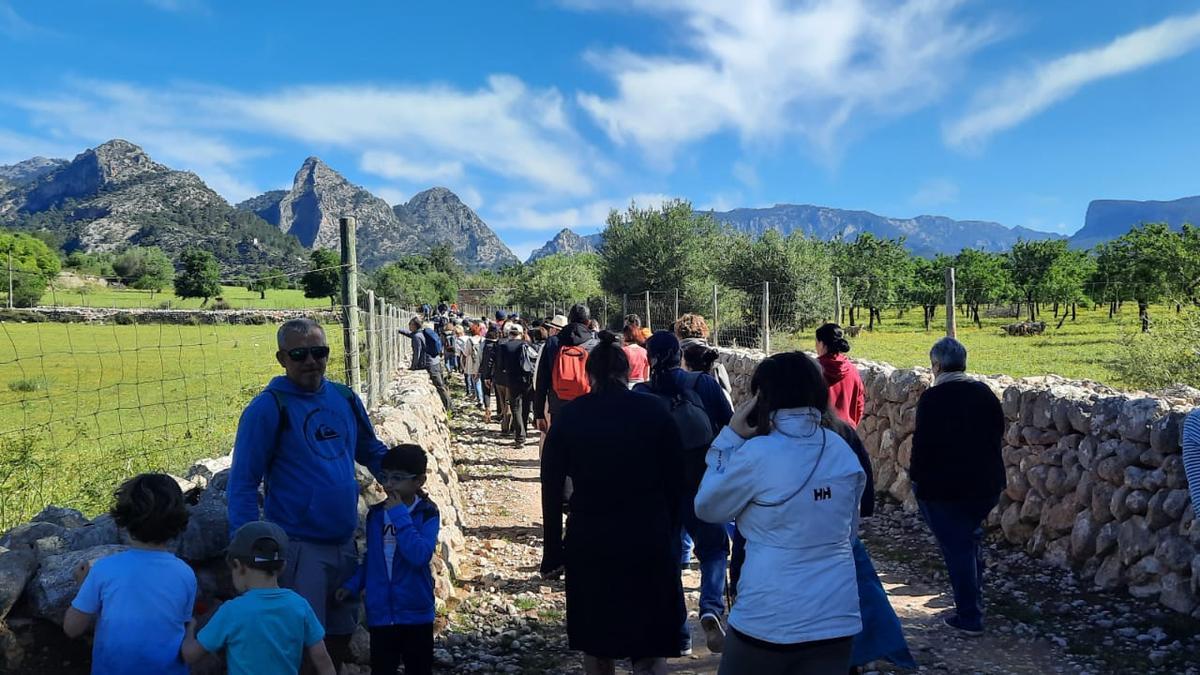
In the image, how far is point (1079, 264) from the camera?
51.8 m

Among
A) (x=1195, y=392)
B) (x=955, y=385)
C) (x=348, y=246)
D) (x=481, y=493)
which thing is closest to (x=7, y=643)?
(x=348, y=246)

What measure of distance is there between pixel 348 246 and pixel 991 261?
61300 mm

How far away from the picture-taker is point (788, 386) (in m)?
2.49

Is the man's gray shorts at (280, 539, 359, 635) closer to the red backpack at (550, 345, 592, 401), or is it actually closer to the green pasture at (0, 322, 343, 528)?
the green pasture at (0, 322, 343, 528)

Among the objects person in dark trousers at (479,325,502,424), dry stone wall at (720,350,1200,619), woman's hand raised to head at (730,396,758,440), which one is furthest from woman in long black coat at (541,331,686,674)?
person in dark trousers at (479,325,502,424)

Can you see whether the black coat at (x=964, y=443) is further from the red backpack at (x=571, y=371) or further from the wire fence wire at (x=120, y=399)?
the wire fence wire at (x=120, y=399)

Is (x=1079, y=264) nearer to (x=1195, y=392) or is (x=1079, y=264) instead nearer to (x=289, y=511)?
(x=1195, y=392)

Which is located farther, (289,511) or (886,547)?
(886,547)

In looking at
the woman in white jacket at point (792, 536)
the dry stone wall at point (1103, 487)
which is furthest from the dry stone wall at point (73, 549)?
the dry stone wall at point (1103, 487)

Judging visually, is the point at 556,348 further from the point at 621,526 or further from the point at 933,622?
the point at 621,526

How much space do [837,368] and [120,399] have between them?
16.6 m

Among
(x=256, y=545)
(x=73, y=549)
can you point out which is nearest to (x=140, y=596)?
(x=256, y=545)

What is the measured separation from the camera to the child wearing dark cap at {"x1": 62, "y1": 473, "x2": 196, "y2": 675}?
2.45m

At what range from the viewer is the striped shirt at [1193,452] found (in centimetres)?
268
